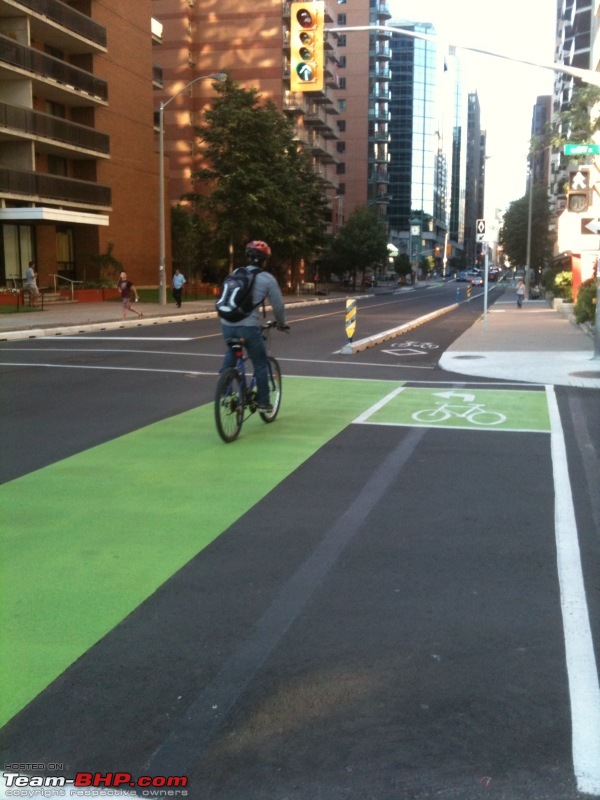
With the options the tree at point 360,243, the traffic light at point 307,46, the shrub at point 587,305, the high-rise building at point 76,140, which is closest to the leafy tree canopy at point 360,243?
the tree at point 360,243

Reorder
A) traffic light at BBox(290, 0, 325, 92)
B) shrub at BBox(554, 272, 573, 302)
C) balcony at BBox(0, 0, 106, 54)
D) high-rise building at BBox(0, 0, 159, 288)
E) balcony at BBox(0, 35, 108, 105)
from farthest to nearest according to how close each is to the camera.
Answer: shrub at BBox(554, 272, 573, 302), high-rise building at BBox(0, 0, 159, 288), balcony at BBox(0, 0, 106, 54), balcony at BBox(0, 35, 108, 105), traffic light at BBox(290, 0, 325, 92)

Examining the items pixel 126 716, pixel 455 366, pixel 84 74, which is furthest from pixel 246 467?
pixel 84 74

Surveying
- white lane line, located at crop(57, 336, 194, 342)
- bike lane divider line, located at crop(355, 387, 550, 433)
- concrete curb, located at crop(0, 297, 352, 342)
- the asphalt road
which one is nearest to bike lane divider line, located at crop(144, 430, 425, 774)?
the asphalt road

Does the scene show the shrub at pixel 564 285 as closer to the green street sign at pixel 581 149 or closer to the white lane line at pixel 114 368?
the green street sign at pixel 581 149

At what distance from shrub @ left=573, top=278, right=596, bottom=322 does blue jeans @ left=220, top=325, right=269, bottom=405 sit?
15.6m

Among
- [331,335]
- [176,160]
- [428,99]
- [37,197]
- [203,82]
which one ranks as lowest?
[331,335]

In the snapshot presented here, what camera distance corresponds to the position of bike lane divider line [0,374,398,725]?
173 inches

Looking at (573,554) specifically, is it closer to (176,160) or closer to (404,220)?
(176,160)

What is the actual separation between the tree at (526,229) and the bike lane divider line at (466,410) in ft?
182

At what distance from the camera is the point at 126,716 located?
3549mm

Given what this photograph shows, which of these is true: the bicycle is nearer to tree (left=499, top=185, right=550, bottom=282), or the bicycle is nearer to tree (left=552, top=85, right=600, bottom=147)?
tree (left=552, top=85, right=600, bottom=147)

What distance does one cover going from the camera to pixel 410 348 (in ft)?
68.1

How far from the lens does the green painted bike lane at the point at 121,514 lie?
4.42 m

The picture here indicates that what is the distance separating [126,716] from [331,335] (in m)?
21.5
